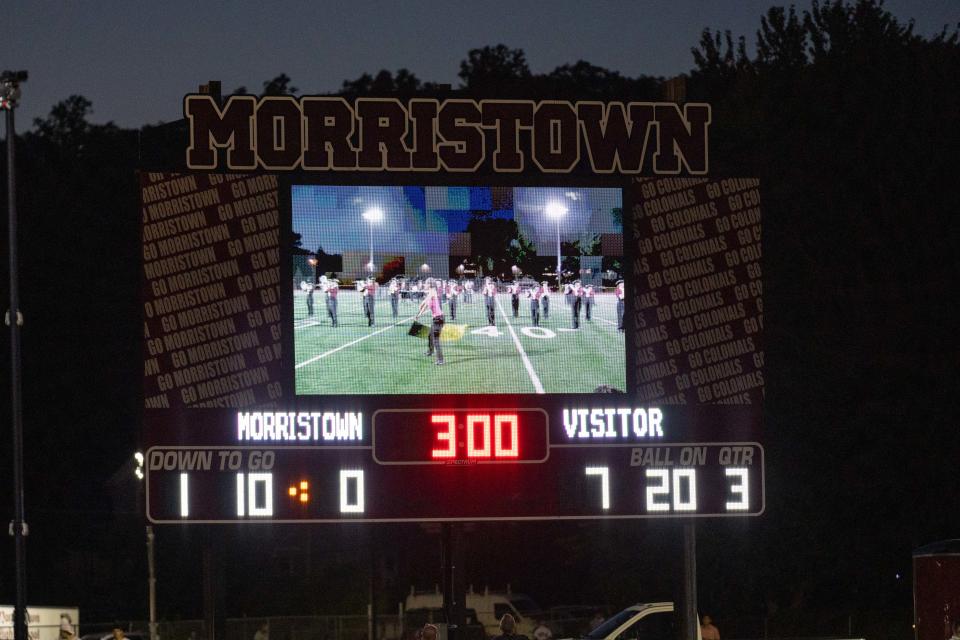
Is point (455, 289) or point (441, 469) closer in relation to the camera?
point (441, 469)

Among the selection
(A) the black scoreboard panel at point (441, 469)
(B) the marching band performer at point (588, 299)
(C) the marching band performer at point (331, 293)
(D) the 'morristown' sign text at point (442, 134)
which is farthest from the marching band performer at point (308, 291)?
(B) the marching band performer at point (588, 299)

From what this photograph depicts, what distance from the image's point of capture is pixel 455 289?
1260cm

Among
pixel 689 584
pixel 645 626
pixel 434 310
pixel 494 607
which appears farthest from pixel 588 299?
pixel 494 607

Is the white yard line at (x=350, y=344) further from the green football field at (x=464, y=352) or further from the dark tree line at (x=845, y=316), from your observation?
the dark tree line at (x=845, y=316)

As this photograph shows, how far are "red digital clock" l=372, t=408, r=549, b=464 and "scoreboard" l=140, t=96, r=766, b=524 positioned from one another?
0.02m

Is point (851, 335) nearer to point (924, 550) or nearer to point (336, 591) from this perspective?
point (924, 550)

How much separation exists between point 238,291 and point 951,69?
14736mm

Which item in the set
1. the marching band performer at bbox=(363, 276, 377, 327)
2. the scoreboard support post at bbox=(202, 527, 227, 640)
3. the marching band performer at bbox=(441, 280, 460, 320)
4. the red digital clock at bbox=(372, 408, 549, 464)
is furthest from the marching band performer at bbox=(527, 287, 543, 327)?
the scoreboard support post at bbox=(202, 527, 227, 640)

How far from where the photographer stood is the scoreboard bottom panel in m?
12.3

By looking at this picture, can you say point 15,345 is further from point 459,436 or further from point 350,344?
point 459,436

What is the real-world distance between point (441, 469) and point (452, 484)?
0.49ft

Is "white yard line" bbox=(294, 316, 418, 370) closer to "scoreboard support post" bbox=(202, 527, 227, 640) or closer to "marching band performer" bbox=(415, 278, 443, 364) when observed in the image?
"marching band performer" bbox=(415, 278, 443, 364)

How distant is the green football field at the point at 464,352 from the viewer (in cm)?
1245

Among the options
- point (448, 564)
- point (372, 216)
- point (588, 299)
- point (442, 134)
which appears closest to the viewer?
point (372, 216)
